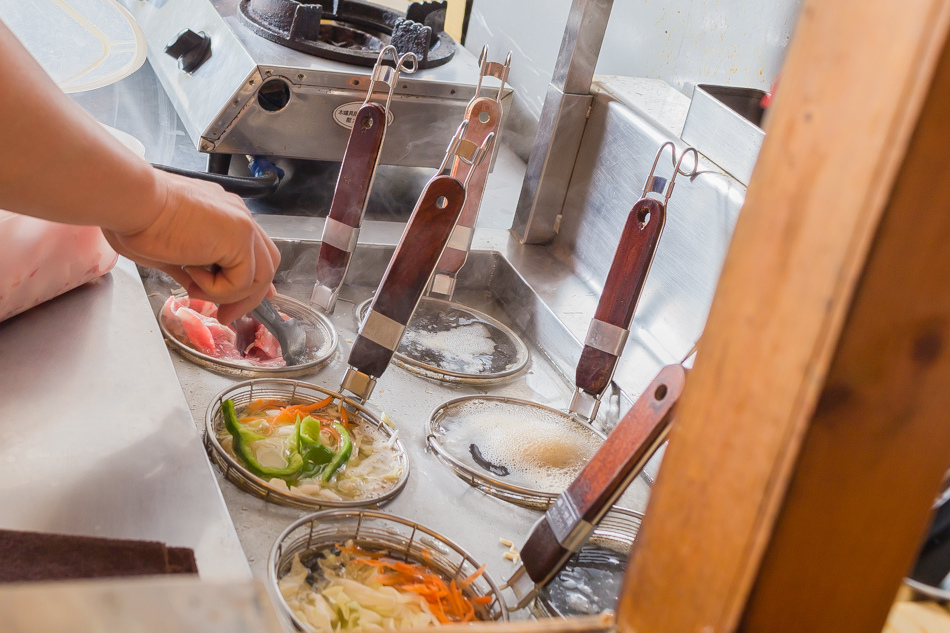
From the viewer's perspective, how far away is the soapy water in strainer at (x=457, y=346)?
1381 mm

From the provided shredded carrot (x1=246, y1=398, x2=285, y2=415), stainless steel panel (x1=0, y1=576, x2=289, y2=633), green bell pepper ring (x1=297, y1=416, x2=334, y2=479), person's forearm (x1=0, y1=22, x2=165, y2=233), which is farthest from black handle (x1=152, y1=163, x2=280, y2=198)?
stainless steel panel (x1=0, y1=576, x2=289, y2=633)

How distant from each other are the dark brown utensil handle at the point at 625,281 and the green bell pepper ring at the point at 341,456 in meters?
0.40

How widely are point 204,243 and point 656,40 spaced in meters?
1.37

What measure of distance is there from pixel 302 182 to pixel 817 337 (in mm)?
1654

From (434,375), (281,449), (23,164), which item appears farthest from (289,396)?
(23,164)

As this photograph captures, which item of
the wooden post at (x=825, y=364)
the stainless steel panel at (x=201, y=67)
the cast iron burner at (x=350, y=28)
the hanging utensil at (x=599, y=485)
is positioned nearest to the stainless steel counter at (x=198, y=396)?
the hanging utensil at (x=599, y=485)

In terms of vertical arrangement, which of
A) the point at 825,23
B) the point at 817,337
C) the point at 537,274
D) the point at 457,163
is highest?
the point at 825,23

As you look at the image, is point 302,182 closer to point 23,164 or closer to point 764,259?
point 23,164

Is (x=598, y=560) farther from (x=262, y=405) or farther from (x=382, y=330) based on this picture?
(x=262, y=405)

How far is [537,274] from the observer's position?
1637mm

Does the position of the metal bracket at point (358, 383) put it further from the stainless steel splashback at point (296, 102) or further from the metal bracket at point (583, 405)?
the stainless steel splashback at point (296, 102)

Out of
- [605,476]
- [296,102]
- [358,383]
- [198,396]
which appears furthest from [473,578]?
[296,102]

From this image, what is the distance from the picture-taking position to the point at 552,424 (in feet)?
4.32

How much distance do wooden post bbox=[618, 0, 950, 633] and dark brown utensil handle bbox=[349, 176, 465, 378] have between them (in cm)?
77
